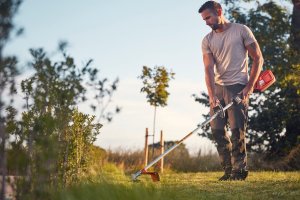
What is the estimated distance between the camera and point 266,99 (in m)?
13.9

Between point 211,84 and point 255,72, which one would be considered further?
point 211,84

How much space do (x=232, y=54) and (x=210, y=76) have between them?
38 centimetres

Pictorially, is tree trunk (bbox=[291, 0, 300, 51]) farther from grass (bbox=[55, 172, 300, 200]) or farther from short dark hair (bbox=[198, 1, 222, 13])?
grass (bbox=[55, 172, 300, 200])

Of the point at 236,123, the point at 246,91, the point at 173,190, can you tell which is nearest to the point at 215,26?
the point at 246,91

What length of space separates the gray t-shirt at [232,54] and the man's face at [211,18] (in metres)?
0.14

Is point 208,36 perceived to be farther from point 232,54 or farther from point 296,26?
point 296,26

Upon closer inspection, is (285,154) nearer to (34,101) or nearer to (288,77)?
(288,77)

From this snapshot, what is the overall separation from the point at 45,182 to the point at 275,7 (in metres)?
11.7

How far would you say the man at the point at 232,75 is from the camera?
21.5ft

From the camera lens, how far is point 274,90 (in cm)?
1359

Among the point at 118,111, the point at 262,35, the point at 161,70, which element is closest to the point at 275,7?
the point at 262,35

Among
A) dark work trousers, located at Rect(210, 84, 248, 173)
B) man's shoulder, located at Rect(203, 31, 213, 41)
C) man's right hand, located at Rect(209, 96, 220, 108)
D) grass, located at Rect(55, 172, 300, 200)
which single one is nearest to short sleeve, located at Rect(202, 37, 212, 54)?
man's shoulder, located at Rect(203, 31, 213, 41)

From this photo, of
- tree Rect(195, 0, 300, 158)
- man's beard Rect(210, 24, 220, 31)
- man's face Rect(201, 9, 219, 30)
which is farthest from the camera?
tree Rect(195, 0, 300, 158)

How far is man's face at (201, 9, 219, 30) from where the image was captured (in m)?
6.60
